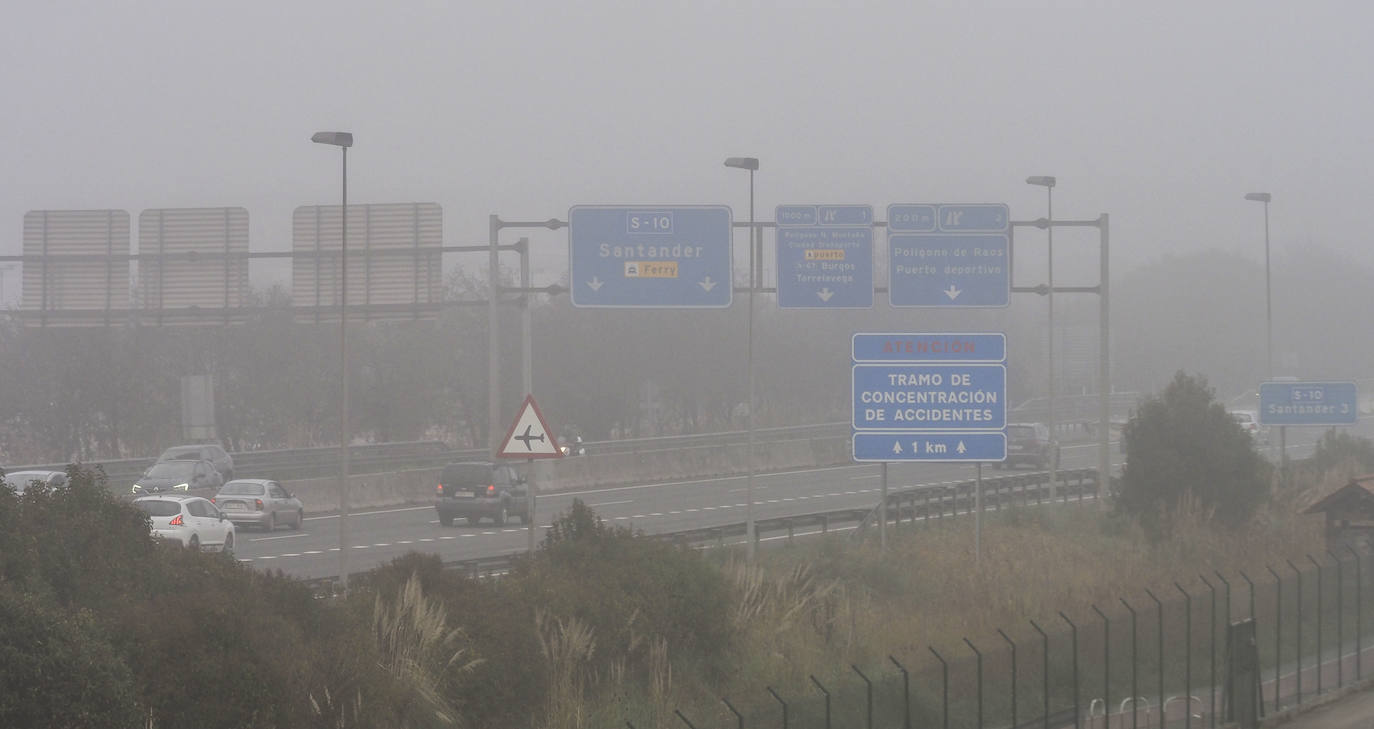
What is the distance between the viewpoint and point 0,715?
8312 mm

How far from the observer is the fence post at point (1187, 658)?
16969mm

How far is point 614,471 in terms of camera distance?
54625 mm

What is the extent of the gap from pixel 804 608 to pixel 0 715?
49.6ft

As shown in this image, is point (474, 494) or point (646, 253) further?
point (474, 494)

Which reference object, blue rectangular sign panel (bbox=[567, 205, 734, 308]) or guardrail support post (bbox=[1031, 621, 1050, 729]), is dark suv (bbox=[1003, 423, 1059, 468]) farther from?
guardrail support post (bbox=[1031, 621, 1050, 729])

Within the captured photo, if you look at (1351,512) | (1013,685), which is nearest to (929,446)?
(1351,512)

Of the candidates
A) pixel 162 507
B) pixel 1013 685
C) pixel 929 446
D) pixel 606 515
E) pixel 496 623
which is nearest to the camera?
pixel 496 623

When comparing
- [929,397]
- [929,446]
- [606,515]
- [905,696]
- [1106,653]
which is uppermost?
[929,397]

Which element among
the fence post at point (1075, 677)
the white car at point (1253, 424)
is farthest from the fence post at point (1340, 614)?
the white car at point (1253, 424)

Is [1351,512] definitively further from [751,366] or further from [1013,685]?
[1013,685]

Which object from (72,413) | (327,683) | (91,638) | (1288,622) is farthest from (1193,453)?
(72,413)

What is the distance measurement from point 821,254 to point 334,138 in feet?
41.3

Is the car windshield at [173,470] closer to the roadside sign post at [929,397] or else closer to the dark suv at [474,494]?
the dark suv at [474,494]

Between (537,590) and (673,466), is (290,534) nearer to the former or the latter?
(673,466)
